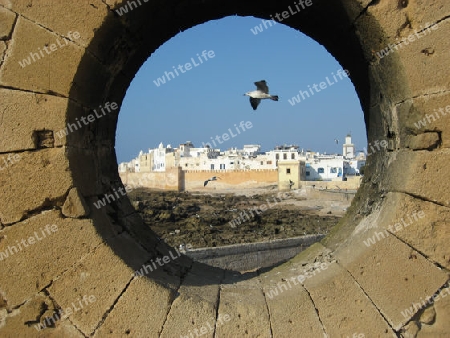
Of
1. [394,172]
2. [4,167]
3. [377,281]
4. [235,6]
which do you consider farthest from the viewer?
[235,6]

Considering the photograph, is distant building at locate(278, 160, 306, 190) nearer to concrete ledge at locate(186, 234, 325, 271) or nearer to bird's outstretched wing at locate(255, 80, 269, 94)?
concrete ledge at locate(186, 234, 325, 271)

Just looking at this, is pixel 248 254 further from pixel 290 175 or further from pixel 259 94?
pixel 290 175

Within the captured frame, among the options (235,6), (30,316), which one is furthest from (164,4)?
(30,316)

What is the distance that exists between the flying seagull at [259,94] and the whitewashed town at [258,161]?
4050 centimetres

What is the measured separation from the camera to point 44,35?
3.08m

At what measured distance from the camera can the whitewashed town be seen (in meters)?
61.0

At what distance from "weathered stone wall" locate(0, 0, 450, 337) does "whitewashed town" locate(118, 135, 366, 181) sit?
4531 centimetres

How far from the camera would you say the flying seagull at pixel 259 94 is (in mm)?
8395

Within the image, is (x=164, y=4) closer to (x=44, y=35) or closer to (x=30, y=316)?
(x=44, y=35)

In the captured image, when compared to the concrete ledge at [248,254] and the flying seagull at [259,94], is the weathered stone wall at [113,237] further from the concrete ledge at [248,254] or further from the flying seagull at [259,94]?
the concrete ledge at [248,254]

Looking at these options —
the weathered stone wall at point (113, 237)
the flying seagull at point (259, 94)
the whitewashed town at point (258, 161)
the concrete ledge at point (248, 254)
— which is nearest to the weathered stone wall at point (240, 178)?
the whitewashed town at point (258, 161)

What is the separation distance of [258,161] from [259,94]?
56.9 meters

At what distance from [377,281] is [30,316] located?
8.11ft

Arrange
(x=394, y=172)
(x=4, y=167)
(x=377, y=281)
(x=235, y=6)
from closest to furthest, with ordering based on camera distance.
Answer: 1. (x=4, y=167)
2. (x=377, y=281)
3. (x=394, y=172)
4. (x=235, y=6)
